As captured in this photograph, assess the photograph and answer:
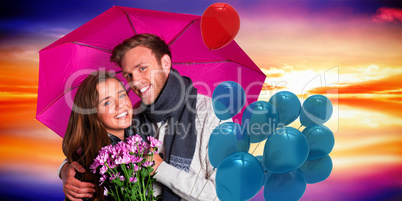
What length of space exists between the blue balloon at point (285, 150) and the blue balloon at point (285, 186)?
11 centimetres

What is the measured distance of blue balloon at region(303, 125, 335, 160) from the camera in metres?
2.24

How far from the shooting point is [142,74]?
8.20ft

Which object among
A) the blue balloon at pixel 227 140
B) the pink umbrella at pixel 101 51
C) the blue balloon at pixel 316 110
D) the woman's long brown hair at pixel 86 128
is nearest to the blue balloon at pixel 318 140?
the blue balloon at pixel 316 110

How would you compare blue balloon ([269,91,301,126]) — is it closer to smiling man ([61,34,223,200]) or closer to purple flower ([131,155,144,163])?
smiling man ([61,34,223,200])

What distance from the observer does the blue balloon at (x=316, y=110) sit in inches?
Result: 90.4

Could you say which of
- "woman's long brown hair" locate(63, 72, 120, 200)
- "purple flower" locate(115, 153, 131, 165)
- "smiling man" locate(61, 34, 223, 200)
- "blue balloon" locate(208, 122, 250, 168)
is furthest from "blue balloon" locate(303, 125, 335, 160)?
"woman's long brown hair" locate(63, 72, 120, 200)

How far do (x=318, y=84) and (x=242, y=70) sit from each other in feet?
2.27

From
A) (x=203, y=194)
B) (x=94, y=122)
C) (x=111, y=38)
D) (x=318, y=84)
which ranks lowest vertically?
(x=203, y=194)

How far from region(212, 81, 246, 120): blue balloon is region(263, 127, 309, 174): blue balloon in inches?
16.2

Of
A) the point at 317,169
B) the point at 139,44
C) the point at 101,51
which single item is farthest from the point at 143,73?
the point at 317,169

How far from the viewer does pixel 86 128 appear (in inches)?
94.7

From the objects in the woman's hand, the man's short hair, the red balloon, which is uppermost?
the red balloon

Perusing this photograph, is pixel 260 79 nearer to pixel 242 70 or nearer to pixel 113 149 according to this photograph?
pixel 242 70

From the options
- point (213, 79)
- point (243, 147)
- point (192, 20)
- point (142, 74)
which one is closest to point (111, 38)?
point (142, 74)
